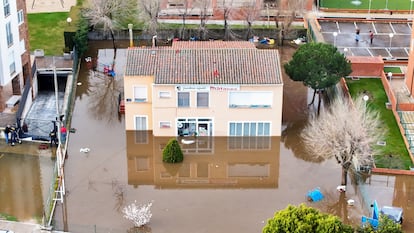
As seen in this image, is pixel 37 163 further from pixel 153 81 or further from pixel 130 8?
pixel 130 8

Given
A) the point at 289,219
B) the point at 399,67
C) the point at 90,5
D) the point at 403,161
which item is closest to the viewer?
the point at 289,219

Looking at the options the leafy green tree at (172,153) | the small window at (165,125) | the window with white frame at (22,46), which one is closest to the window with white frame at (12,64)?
the window with white frame at (22,46)

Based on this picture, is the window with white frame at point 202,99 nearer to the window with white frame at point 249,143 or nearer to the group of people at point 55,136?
the window with white frame at point 249,143

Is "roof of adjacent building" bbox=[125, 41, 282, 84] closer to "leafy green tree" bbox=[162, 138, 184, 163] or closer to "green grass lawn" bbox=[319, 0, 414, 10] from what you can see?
"leafy green tree" bbox=[162, 138, 184, 163]

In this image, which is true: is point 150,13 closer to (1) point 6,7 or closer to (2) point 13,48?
(2) point 13,48

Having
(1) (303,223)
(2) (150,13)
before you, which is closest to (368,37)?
(2) (150,13)

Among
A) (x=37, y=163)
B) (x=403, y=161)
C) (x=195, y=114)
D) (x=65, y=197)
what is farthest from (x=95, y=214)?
(x=403, y=161)
